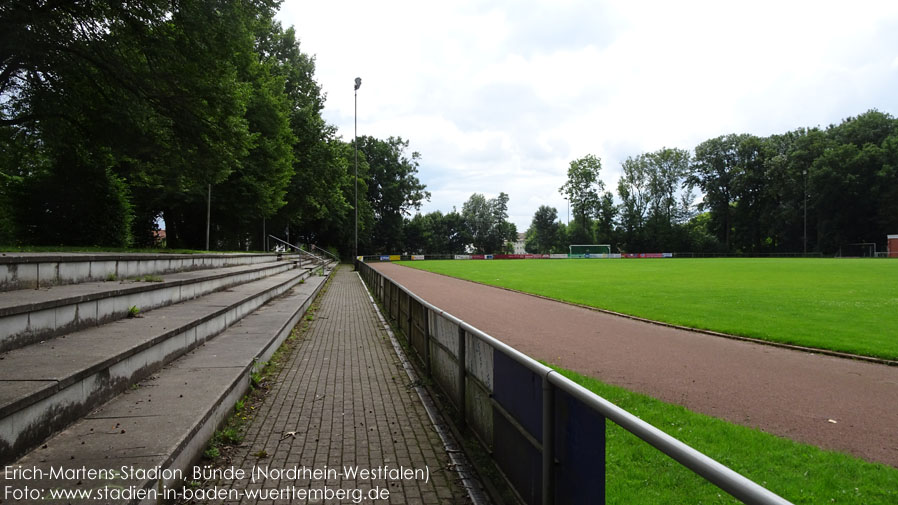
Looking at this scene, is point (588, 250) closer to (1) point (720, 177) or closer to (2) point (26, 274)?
(1) point (720, 177)

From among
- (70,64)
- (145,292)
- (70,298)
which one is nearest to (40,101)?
(70,64)

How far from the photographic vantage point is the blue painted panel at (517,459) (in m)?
2.89

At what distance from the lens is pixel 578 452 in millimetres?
2391

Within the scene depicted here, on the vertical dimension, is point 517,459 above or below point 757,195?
below

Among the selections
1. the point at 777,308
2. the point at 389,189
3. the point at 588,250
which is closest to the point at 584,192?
the point at 588,250

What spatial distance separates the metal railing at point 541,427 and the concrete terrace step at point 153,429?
7.21 ft

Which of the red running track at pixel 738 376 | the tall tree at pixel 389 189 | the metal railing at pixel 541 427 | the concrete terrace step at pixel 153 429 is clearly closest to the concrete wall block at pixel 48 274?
the concrete terrace step at pixel 153 429

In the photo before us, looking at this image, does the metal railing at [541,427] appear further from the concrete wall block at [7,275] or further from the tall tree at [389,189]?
the tall tree at [389,189]

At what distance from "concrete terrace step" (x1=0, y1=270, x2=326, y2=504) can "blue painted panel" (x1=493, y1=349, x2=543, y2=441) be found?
2.20 meters

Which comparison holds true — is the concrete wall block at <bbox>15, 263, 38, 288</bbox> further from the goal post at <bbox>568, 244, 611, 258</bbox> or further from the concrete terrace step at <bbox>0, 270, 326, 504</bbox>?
the goal post at <bbox>568, 244, 611, 258</bbox>

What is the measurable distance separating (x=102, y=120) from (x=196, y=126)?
2.24 meters

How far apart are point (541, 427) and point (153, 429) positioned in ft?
9.09

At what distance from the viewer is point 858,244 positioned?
72.1 m

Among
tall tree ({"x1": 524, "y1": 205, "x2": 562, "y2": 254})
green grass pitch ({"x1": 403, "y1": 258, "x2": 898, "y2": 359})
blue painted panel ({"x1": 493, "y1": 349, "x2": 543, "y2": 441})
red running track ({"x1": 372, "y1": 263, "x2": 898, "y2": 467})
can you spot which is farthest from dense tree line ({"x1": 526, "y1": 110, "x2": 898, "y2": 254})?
blue painted panel ({"x1": 493, "y1": 349, "x2": 543, "y2": 441})
